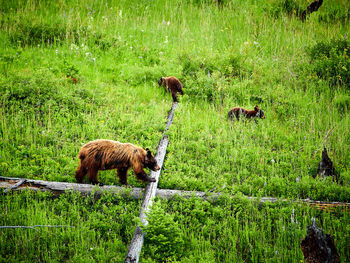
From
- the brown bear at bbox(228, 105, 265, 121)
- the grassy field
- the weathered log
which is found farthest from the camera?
the brown bear at bbox(228, 105, 265, 121)

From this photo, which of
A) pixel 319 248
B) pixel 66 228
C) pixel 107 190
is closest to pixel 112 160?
pixel 107 190

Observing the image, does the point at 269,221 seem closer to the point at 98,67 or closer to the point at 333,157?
the point at 333,157

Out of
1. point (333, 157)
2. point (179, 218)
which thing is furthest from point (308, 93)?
point (179, 218)

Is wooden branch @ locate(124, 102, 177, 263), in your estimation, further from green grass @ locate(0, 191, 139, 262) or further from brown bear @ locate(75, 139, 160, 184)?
green grass @ locate(0, 191, 139, 262)

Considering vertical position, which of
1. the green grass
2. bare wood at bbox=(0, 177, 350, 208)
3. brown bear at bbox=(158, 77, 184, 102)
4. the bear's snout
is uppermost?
brown bear at bbox=(158, 77, 184, 102)

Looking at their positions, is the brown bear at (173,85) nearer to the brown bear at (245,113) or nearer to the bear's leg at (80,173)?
the brown bear at (245,113)

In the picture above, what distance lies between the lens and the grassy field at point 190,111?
423 cm

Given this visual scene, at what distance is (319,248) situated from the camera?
10.2ft

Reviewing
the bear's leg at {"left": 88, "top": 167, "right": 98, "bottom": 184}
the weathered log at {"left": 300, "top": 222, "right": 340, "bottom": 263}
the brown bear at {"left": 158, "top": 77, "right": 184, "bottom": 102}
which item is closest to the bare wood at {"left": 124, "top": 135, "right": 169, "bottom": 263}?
the bear's leg at {"left": 88, "top": 167, "right": 98, "bottom": 184}

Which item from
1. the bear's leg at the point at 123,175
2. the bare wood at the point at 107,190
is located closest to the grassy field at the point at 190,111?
the bare wood at the point at 107,190

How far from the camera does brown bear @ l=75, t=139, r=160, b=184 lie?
4.84 m

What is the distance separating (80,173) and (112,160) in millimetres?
598

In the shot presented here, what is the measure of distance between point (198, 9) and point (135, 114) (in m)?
8.23

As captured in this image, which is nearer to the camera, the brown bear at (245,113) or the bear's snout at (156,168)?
the bear's snout at (156,168)
